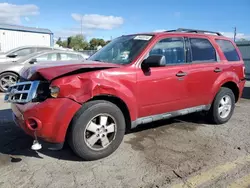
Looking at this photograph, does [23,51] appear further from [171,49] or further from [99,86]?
[99,86]

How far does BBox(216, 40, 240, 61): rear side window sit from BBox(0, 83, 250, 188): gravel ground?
1.57 metres

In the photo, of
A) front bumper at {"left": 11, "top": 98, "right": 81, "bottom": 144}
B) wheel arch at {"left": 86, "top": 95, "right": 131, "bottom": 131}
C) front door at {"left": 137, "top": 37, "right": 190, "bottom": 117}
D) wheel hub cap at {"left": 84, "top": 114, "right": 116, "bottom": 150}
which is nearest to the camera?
front bumper at {"left": 11, "top": 98, "right": 81, "bottom": 144}

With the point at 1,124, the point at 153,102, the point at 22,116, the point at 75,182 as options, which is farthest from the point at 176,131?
the point at 1,124

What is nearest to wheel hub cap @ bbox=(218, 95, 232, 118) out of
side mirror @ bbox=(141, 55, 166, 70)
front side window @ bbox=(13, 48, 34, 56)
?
side mirror @ bbox=(141, 55, 166, 70)

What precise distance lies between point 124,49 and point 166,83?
3.02ft

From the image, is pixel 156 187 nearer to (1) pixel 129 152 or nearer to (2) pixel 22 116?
(1) pixel 129 152

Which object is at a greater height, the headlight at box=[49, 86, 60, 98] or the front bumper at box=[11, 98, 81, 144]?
the headlight at box=[49, 86, 60, 98]

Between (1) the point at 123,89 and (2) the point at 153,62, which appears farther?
(2) the point at 153,62

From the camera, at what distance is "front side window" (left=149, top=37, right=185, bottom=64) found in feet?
14.4

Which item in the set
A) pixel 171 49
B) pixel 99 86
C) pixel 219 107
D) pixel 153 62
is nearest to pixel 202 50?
pixel 171 49

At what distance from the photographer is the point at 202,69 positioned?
15.8 ft

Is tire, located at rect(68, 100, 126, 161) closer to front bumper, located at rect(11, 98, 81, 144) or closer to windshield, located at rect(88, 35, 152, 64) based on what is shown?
front bumper, located at rect(11, 98, 81, 144)

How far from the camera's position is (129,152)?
156 inches

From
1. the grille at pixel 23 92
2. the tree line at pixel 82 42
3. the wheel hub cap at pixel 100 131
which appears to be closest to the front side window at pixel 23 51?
the grille at pixel 23 92
